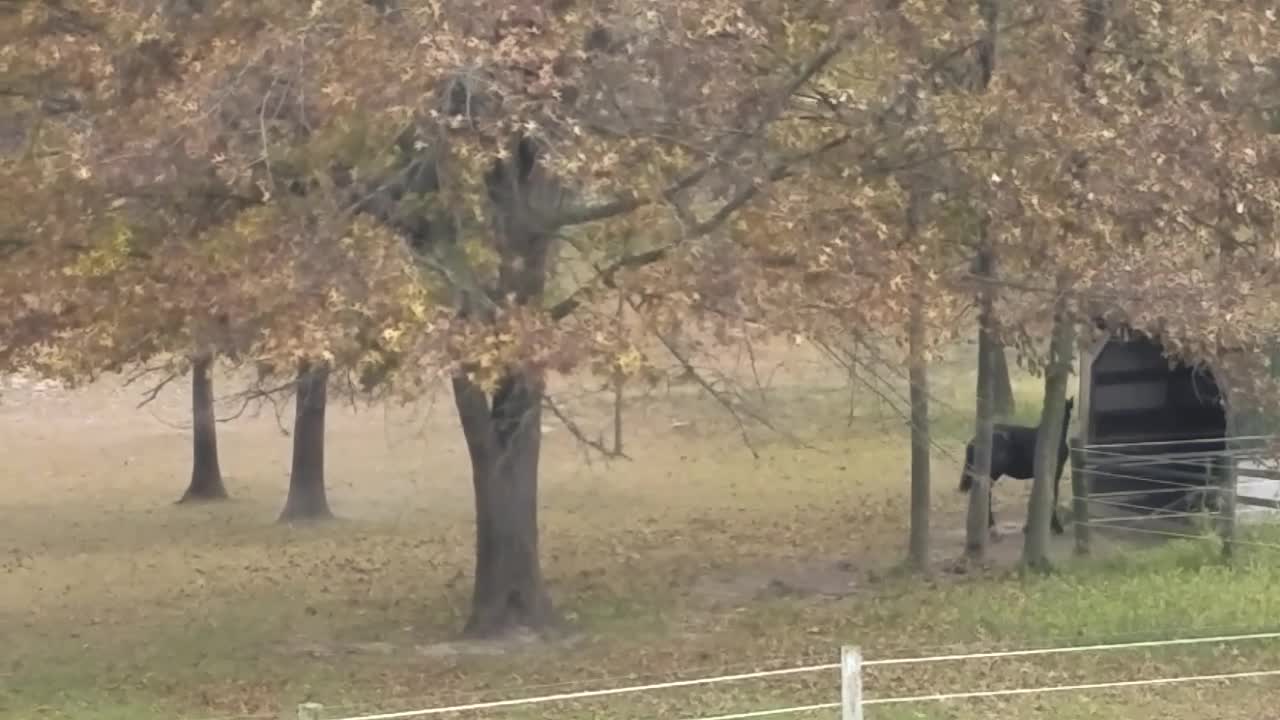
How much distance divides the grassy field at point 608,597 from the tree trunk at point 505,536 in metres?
0.33

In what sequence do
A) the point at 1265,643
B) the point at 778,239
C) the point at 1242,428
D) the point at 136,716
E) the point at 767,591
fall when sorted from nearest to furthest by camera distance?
1. the point at 778,239
2. the point at 136,716
3. the point at 1265,643
4. the point at 767,591
5. the point at 1242,428

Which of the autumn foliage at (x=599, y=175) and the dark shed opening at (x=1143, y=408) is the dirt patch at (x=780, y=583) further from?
the autumn foliage at (x=599, y=175)

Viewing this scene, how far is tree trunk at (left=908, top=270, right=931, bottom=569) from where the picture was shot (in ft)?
31.8

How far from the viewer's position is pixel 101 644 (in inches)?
546

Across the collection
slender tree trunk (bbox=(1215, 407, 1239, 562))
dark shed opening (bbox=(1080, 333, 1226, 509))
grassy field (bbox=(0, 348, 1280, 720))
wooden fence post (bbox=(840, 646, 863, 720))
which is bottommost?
grassy field (bbox=(0, 348, 1280, 720))

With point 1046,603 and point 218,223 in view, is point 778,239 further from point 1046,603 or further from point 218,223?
point 1046,603

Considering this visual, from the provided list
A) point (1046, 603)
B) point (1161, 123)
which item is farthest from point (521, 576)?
point (1161, 123)

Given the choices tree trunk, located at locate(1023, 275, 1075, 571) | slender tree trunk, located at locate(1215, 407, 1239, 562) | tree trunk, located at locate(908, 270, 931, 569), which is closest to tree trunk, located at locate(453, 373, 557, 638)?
tree trunk, located at locate(908, 270, 931, 569)

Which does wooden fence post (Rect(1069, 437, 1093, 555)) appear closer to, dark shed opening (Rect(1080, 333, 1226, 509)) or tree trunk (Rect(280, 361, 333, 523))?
dark shed opening (Rect(1080, 333, 1226, 509))

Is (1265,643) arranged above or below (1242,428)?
below

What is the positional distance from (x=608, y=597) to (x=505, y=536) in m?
2.47

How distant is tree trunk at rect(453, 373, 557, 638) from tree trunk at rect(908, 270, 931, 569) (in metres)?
3.00

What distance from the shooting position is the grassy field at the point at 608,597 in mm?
10836

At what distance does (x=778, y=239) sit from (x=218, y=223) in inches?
136
